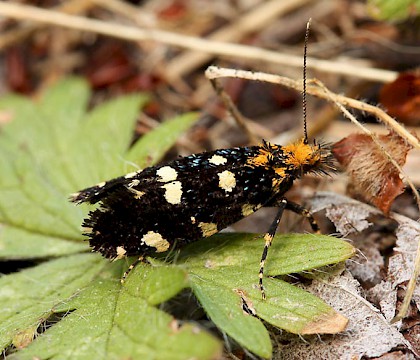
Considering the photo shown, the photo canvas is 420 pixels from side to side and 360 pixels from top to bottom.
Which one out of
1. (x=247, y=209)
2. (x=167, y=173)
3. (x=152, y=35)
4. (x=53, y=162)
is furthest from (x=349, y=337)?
(x=152, y=35)

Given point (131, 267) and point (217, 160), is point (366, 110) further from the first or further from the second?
point (131, 267)

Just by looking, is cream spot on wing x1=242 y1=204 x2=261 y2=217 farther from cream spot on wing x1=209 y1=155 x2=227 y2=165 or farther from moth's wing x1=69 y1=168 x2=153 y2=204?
moth's wing x1=69 y1=168 x2=153 y2=204

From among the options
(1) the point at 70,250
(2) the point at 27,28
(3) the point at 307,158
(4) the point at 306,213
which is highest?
(2) the point at 27,28

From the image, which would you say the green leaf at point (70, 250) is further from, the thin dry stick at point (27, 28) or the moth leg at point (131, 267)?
the thin dry stick at point (27, 28)

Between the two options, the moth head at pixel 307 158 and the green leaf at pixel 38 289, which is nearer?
the green leaf at pixel 38 289

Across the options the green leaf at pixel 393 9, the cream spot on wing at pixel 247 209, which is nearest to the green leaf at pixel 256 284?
the cream spot on wing at pixel 247 209

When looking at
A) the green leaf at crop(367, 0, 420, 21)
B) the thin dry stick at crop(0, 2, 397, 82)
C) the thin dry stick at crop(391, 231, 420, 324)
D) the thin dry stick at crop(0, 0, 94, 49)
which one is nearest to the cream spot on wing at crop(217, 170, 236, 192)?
the thin dry stick at crop(391, 231, 420, 324)
